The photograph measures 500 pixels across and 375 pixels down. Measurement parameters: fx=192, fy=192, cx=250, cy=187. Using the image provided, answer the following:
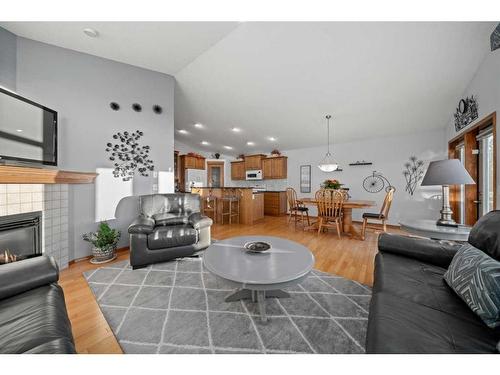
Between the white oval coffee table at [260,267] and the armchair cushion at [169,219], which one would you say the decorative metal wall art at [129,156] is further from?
the white oval coffee table at [260,267]

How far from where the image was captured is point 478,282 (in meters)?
0.95

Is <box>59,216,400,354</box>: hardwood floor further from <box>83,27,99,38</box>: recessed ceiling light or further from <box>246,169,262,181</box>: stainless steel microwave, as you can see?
<box>83,27,99,38</box>: recessed ceiling light

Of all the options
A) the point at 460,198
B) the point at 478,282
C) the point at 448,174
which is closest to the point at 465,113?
the point at 460,198

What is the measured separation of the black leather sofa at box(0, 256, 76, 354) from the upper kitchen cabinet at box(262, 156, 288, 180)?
591cm

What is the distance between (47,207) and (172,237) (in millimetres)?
1426

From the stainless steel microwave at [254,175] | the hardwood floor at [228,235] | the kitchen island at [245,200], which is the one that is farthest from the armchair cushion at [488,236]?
the stainless steel microwave at [254,175]

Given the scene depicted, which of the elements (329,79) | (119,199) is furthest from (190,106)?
(329,79)

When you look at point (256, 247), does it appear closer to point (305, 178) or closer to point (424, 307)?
point (424, 307)

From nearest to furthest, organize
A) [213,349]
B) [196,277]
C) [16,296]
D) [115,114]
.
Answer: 1. [16,296]
2. [213,349]
3. [196,277]
4. [115,114]

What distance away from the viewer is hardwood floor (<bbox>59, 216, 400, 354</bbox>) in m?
1.28

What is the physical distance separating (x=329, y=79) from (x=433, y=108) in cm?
214

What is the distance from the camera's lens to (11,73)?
216 centimetres

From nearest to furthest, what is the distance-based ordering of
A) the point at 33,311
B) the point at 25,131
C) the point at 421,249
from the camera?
1. the point at 33,311
2. the point at 421,249
3. the point at 25,131
